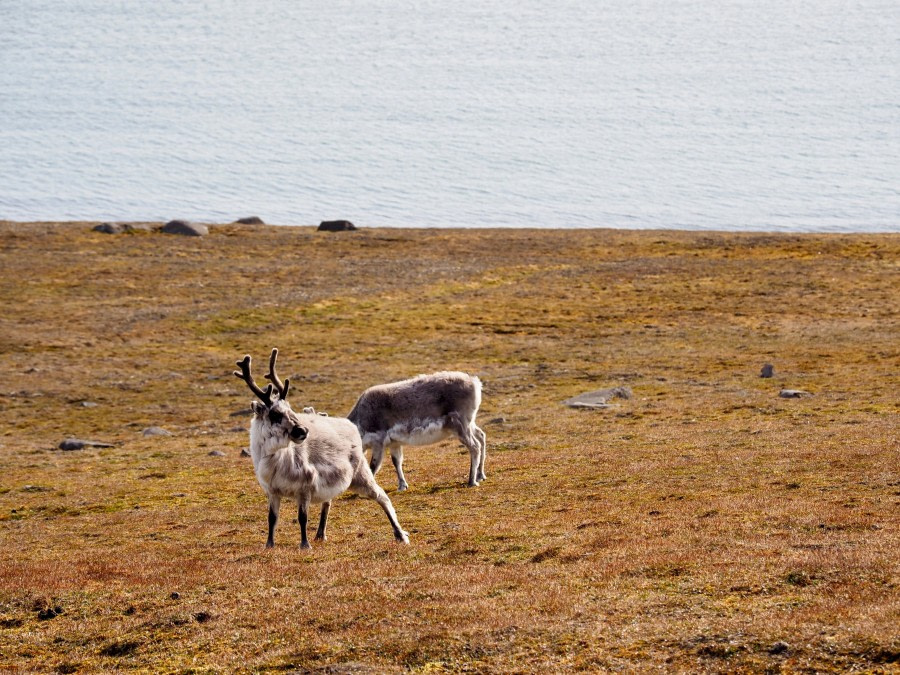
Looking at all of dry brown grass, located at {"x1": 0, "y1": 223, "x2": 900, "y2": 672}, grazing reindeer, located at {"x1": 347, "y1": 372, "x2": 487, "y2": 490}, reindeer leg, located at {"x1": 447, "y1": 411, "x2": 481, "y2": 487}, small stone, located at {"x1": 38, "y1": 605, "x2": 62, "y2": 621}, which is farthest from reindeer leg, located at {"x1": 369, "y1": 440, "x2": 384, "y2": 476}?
small stone, located at {"x1": 38, "y1": 605, "x2": 62, "y2": 621}

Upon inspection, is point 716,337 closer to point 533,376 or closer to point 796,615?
point 533,376

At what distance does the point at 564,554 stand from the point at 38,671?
786 cm

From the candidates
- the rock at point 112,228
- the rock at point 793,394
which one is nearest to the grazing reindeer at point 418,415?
the rock at point 793,394

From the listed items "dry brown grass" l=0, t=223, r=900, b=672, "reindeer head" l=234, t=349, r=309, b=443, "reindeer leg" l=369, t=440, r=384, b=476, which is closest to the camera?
"dry brown grass" l=0, t=223, r=900, b=672

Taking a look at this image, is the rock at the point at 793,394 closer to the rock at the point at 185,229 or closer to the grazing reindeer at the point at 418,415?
the grazing reindeer at the point at 418,415

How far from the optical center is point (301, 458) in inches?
727

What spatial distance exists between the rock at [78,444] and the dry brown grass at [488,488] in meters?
0.72

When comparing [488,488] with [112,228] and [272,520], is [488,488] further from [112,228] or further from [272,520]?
[112,228]

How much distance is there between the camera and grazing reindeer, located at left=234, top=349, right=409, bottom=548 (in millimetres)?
18188

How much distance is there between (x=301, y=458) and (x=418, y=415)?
23.9 feet

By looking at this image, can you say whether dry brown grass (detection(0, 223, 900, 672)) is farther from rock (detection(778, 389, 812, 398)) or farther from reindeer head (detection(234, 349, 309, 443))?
reindeer head (detection(234, 349, 309, 443))

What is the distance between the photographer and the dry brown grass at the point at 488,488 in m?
13.1

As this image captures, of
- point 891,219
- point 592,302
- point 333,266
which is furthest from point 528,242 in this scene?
point 891,219

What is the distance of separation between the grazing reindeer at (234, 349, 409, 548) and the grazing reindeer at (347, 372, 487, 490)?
563 cm
